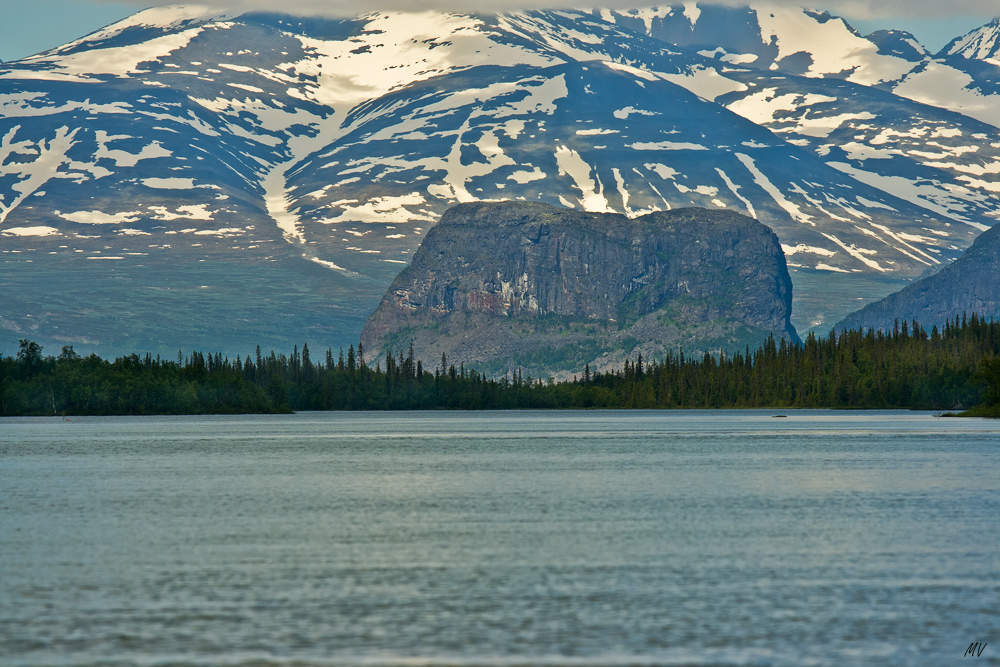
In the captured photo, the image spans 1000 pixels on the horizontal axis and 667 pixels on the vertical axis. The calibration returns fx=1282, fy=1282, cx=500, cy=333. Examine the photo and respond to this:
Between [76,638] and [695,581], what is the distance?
26530 mm

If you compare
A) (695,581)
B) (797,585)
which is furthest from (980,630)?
(695,581)

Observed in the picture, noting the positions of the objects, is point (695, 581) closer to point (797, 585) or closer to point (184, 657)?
point (797, 585)

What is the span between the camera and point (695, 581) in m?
57.2

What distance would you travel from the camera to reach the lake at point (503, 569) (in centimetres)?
4362
